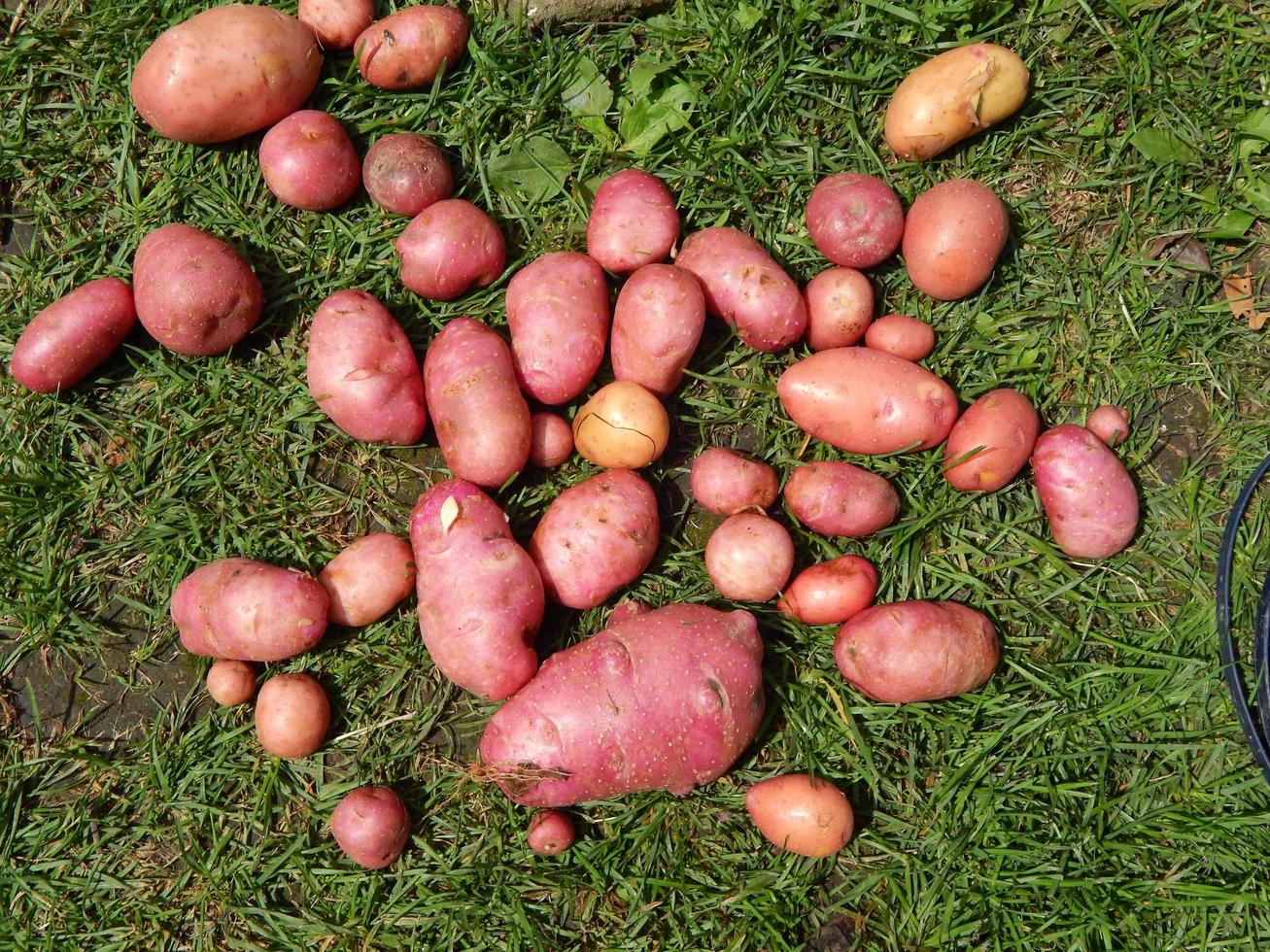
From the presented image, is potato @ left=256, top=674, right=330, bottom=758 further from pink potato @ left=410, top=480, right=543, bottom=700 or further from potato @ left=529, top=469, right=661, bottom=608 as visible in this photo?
potato @ left=529, top=469, right=661, bottom=608

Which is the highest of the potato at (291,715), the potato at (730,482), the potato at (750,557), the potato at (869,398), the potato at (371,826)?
the potato at (869,398)

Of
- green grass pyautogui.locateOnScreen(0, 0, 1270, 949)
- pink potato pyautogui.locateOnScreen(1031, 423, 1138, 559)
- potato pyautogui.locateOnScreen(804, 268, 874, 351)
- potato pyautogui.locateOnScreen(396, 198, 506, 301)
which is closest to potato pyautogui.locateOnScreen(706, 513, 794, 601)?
green grass pyautogui.locateOnScreen(0, 0, 1270, 949)

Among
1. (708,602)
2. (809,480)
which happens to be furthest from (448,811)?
(809,480)

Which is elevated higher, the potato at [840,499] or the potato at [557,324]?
the potato at [557,324]

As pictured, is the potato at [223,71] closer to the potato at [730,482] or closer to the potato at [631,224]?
the potato at [631,224]

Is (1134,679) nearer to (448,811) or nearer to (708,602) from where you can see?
(708,602)

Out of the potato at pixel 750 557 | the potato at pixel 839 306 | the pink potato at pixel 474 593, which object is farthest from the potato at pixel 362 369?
the potato at pixel 839 306

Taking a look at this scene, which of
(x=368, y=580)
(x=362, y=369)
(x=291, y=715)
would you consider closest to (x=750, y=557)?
(x=368, y=580)
